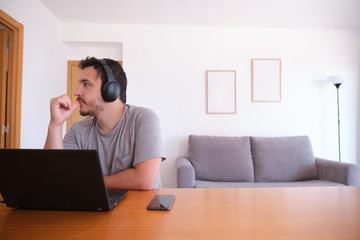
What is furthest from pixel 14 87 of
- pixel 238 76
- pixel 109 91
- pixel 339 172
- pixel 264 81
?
pixel 339 172

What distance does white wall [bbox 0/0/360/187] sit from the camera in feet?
10.3

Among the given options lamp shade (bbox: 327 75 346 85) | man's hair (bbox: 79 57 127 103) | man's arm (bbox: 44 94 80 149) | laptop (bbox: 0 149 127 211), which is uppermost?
lamp shade (bbox: 327 75 346 85)

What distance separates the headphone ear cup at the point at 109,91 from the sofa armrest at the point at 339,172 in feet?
8.35

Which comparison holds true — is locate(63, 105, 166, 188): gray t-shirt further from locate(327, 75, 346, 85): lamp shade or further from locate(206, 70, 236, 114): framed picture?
locate(327, 75, 346, 85): lamp shade

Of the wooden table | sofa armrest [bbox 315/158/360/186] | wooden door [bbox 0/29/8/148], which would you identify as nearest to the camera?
the wooden table

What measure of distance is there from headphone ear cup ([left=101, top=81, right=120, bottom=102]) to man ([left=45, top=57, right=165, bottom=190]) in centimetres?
1

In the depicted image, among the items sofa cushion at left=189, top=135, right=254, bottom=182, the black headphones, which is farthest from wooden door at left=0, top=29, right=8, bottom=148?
sofa cushion at left=189, top=135, right=254, bottom=182

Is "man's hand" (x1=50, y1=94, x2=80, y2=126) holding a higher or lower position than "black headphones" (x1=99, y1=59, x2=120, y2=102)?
Result: lower

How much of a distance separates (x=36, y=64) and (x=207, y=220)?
278cm

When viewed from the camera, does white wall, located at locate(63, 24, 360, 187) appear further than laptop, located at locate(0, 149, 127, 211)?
Yes

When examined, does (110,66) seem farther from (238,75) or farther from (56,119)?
(238,75)

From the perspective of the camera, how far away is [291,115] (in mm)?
3225

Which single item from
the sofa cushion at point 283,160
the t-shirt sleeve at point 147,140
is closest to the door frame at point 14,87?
the t-shirt sleeve at point 147,140

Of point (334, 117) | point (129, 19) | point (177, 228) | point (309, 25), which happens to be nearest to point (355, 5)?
point (309, 25)
